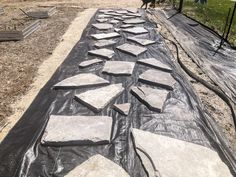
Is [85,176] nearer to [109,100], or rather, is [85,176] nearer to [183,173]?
[183,173]

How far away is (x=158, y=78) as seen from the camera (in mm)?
4262

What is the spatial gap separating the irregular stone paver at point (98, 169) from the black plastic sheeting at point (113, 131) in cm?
7

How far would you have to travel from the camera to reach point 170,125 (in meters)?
3.12

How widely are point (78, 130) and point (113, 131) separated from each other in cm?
44

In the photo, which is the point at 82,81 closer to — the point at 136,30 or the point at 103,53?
the point at 103,53

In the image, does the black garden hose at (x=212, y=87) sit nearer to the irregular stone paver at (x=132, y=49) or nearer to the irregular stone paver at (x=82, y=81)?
the irregular stone paver at (x=132, y=49)

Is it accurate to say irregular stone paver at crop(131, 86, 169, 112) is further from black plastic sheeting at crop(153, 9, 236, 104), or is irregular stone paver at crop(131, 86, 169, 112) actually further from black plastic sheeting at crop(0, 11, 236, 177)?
black plastic sheeting at crop(153, 9, 236, 104)

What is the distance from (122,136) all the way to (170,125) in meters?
0.69

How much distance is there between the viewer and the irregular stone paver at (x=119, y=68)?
4449 mm

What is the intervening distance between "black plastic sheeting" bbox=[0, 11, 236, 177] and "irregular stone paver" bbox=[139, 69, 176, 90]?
12cm

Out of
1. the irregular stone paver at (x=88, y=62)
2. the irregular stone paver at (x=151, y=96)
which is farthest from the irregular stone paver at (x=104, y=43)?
the irregular stone paver at (x=151, y=96)

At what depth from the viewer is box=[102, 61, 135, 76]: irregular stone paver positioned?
4.45m

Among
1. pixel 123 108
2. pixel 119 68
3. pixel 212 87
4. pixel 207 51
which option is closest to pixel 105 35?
pixel 119 68

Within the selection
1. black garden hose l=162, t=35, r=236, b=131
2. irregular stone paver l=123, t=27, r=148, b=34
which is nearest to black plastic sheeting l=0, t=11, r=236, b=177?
black garden hose l=162, t=35, r=236, b=131
